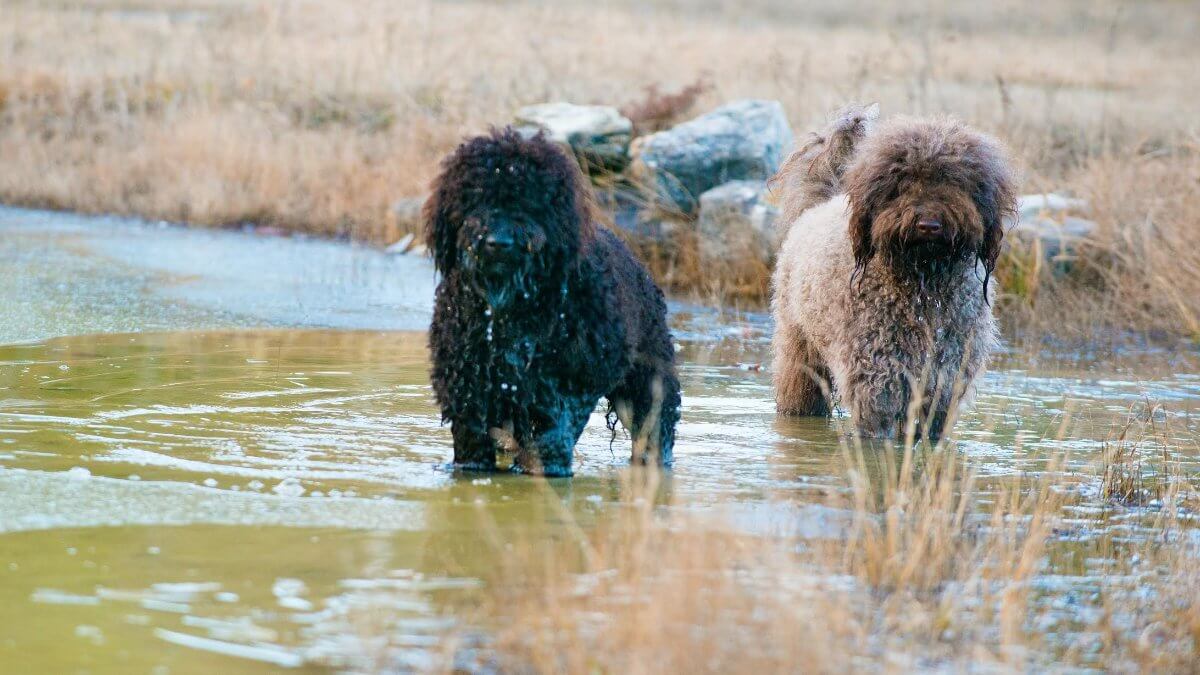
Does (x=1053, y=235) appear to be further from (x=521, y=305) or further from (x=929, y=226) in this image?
(x=521, y=305)

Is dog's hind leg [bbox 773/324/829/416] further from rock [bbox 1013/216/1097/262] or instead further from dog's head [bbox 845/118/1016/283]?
rock [bbox 1013/216/1097/262]

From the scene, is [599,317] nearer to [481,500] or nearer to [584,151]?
[481,500]

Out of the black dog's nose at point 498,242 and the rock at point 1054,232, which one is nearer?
the black dog's nose at point 498,242

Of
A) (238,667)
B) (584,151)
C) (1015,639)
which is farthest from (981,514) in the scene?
(584,151)

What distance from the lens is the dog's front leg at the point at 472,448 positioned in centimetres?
662

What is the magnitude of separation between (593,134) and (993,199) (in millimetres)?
9226

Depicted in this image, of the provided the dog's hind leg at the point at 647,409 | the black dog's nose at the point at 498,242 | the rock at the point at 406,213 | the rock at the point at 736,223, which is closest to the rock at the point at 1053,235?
the rock at the point at 736,223

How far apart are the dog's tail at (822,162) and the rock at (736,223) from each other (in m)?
4.22

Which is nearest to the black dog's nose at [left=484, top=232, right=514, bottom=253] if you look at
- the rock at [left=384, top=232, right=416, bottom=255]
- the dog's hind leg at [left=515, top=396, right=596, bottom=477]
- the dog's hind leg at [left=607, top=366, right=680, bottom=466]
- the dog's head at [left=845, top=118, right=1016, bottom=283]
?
the dog's hind leg at [left=515, top=396, right=596, bottom=477]

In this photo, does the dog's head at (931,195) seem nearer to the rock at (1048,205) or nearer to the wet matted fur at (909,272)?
the wet matted fur at (909,272)

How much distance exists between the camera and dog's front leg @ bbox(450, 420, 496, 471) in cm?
662

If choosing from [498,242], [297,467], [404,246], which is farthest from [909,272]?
[404,246]

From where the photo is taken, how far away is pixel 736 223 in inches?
569

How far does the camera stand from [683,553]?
193 inches
